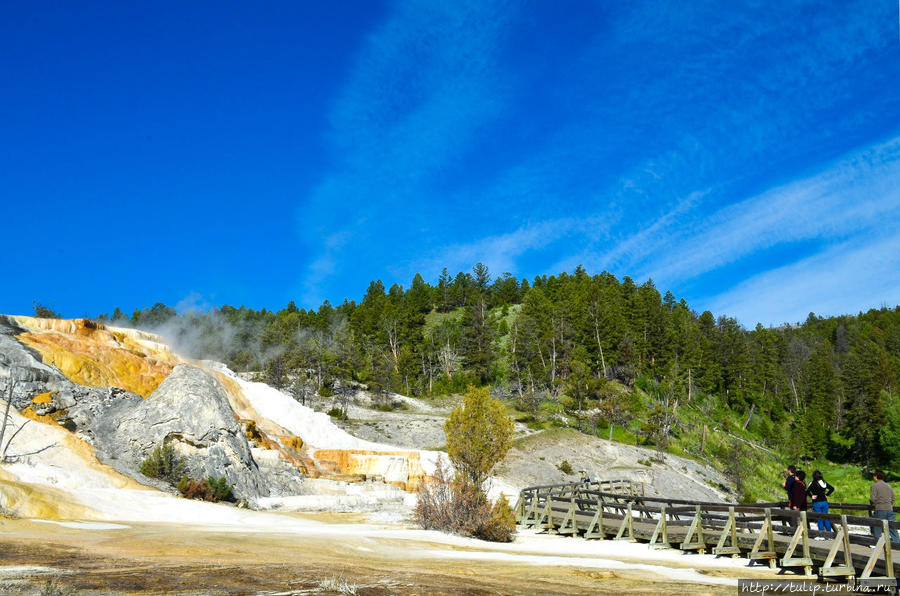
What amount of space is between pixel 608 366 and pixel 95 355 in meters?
62.6

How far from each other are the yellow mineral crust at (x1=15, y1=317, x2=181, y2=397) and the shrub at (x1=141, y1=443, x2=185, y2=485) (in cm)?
1249

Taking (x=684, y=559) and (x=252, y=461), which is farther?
(x=252, y=461)

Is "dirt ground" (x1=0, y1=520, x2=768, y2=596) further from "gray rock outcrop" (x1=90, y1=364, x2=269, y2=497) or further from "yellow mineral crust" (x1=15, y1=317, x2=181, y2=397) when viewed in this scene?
"yellow mineral crust" (x1=15, y1=317, x2=181, y2=397)

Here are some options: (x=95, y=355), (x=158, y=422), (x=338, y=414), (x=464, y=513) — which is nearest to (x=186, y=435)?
(x=158, y=422)

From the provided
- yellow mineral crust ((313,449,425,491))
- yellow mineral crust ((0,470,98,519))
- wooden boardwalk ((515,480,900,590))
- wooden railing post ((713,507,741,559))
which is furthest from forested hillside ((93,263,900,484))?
yellow mineral crust ((0,470,98,519))

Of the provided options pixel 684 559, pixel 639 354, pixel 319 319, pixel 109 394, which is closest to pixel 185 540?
pixel 684 559

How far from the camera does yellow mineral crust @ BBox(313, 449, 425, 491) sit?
35.4 meters

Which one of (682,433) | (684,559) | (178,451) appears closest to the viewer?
(684,559)

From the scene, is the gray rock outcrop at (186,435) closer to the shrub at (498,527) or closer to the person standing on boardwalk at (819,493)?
Result: the shrub at (498,527)

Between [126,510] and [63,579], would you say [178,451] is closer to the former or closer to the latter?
[126,510]

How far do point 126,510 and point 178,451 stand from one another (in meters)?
7.95

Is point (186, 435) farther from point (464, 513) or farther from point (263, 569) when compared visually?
point (263, 569)

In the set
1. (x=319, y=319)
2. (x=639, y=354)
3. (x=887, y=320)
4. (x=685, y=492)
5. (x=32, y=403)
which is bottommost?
(x=685, y=492)

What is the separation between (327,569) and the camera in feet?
28.7
